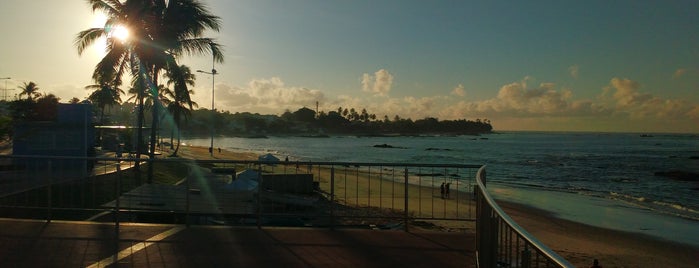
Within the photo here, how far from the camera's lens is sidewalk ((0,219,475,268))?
588 cm

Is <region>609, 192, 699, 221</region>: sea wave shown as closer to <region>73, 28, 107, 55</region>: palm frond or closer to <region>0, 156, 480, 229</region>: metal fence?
<region>0, 156, 480, 229</region>: metal fence

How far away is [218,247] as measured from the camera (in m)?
6.52

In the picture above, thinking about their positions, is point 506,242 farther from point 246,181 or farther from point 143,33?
point 143,33

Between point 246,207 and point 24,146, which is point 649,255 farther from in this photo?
point 24,146

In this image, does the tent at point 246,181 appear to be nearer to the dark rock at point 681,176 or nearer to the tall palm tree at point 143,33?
the tall palm tree at point 143,33

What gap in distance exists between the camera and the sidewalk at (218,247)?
5.88m

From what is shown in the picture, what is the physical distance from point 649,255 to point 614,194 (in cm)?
1629

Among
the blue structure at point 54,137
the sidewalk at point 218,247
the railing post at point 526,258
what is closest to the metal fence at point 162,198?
the sidewalk at point 218,247

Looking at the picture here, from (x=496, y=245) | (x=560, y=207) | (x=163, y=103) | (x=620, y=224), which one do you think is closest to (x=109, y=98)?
(x=163, y=103)

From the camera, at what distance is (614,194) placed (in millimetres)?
28922

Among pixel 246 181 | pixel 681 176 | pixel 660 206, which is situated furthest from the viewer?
pixel 681 176

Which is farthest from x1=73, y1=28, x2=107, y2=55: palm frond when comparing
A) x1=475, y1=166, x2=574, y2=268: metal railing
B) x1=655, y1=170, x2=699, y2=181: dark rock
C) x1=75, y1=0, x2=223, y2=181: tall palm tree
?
x1=655, y1=170, x2=699, y2=181: dark rock

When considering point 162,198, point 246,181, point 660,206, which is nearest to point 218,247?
point 162,198

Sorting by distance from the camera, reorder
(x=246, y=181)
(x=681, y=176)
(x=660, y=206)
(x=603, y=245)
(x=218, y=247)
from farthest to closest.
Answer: (x=681, y=176)
(x=660, y=206)
(x=246, y=181)
(x=603, y=245)
(x=218, y=247)
